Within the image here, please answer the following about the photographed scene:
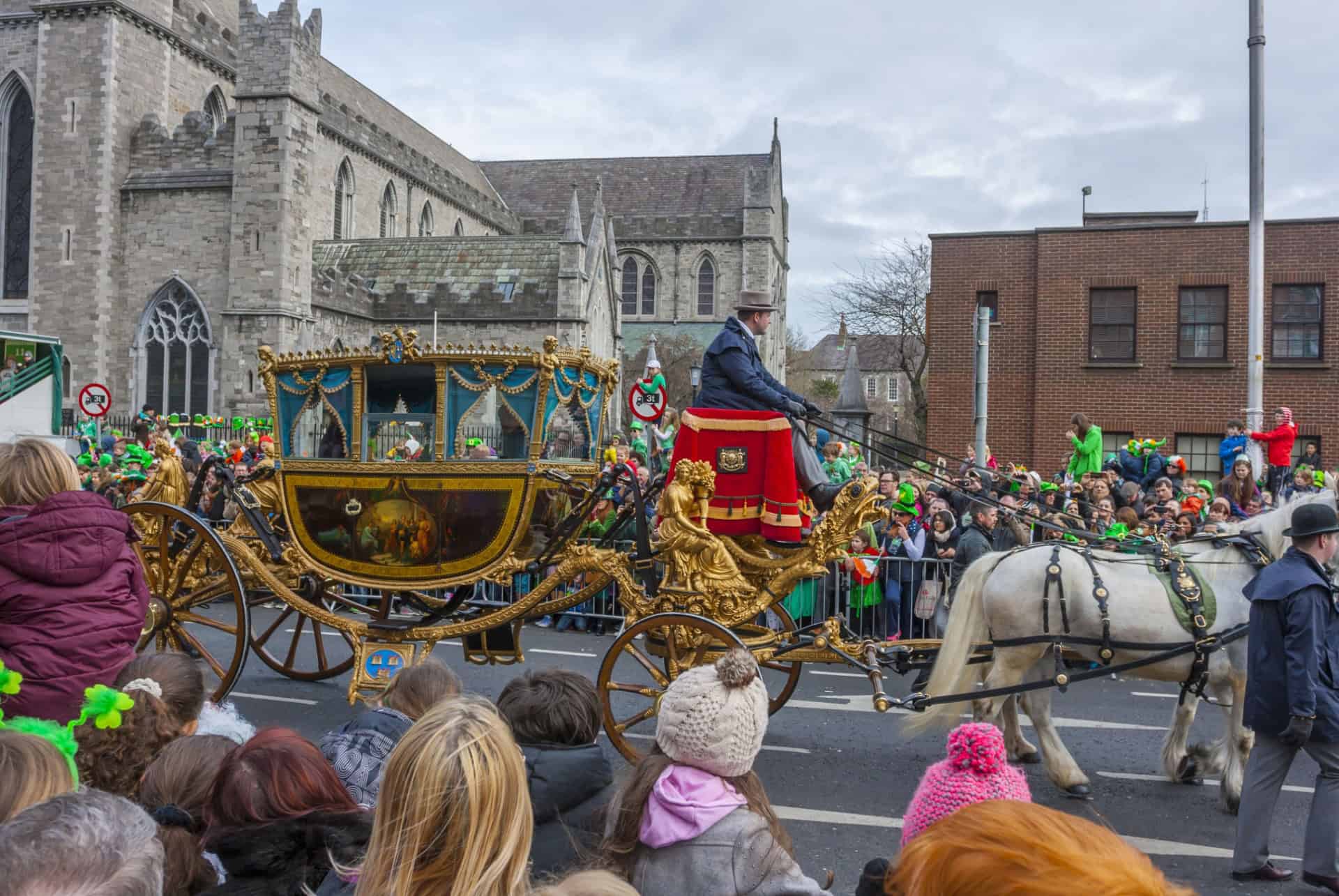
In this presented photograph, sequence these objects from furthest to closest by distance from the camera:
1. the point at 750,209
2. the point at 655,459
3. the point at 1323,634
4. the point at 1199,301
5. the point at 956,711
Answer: the point at 750,209
the point at 1199,301
the point at 655,459
the point at 956,711
the point at 1323,634

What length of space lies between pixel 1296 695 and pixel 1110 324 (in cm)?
1800

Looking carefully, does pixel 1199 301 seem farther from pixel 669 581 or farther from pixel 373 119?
pixel 373 119

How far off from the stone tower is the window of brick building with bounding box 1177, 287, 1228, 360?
20687 mm

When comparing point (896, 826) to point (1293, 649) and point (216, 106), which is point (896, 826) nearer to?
point (1293, 649)

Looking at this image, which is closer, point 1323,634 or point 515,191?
point 1323,634

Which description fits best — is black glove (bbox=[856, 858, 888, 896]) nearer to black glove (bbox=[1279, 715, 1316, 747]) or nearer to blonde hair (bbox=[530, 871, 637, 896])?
blonde hair (bbox=[530, 871, 637, 896])

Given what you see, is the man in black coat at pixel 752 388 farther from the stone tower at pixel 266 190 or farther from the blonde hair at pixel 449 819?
the stone tower at pixel 266 190

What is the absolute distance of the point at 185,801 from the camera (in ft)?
10.1

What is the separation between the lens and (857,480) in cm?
699

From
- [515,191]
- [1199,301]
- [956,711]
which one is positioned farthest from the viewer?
[515,191]

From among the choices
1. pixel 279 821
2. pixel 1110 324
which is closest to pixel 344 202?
pixel 1110 324

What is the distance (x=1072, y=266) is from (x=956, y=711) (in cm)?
1714

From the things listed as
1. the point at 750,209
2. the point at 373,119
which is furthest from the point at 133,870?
the point at 750,209

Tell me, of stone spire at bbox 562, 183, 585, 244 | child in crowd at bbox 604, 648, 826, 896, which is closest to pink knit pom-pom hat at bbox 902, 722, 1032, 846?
child in crowd at bbox 604, 648, 826, 896
